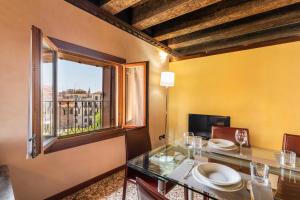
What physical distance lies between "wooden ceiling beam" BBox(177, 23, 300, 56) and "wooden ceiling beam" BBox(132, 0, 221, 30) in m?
1.50

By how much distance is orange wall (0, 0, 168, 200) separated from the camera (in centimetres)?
149

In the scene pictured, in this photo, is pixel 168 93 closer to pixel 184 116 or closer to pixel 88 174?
pixel 184 116

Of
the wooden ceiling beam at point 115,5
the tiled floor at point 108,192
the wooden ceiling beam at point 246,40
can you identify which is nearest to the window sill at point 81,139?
the tiled floor at point 108,192

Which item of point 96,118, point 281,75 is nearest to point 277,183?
point 281,75

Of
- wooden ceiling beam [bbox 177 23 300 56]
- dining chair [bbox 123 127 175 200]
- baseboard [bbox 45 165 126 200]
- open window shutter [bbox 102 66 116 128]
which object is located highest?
wooden ceiling beam [bbox 177 23 300 56]

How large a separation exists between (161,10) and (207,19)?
2.34 feet

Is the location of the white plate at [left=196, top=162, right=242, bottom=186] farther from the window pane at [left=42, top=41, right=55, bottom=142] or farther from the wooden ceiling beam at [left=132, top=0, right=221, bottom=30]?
the wooden ceiling beam at [left=132, top=0, right=221, bottom=30]

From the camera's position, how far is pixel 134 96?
284 cm

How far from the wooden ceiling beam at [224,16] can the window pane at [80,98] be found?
164cm

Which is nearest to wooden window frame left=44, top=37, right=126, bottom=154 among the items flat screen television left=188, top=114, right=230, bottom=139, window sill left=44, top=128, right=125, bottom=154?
window sill left=44, top=128, right=125, bottom=154

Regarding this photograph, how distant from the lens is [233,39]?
3191 mm

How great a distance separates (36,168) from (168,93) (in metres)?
3.02

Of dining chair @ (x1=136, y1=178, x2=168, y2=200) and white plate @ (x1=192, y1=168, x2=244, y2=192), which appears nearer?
dining chair @ (x1=136, y1=178, x2=168, y2=200)

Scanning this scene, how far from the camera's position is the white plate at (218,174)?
3.60 ft
